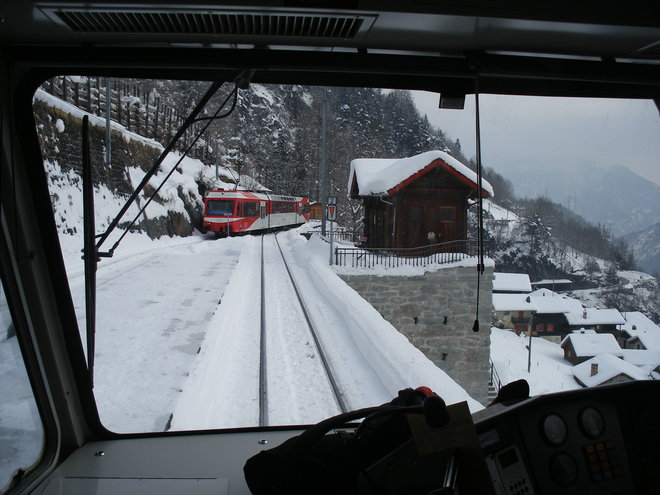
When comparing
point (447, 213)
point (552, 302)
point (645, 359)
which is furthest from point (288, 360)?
point (645, 359)

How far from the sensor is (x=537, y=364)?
7.66ft

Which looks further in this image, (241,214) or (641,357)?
(241,214)

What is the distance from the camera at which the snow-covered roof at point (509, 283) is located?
243cm

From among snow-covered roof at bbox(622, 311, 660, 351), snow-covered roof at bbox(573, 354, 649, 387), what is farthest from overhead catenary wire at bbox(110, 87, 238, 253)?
snow-covered roof at bbox(622, 311, 660, 351)

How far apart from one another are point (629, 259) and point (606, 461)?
1.11m

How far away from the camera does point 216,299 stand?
891 cm

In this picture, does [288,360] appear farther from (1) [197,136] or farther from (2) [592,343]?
(1) [197,136]

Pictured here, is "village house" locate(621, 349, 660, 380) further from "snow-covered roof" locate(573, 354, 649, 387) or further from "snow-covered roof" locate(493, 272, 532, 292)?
"snow-covered roof" locate(493, 272, 532, 292)

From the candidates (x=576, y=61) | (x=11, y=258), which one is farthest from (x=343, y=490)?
(x=576, y=61)

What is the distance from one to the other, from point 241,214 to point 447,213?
14.0 metres

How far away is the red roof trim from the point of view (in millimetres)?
2516

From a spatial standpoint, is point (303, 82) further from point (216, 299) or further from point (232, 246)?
point (232, 246)

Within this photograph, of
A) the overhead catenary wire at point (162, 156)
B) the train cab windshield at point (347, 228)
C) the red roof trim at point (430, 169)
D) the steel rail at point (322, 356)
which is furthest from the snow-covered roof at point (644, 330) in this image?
the steel rail at point (322, 356)

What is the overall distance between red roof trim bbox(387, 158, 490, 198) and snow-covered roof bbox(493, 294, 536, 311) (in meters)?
0.60
